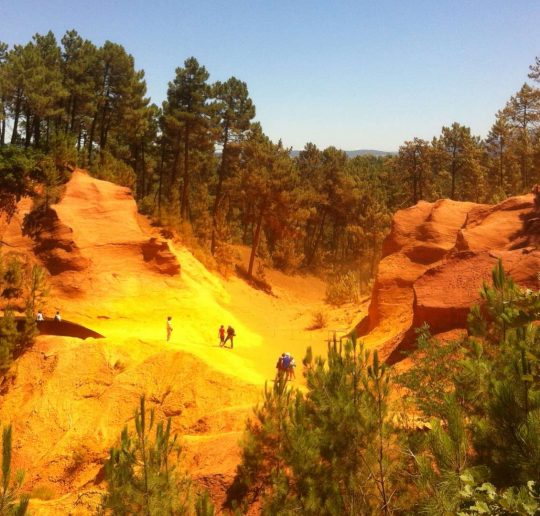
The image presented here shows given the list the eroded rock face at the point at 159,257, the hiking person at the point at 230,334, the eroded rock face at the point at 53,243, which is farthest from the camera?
the eroded rock face at the point at 159,257

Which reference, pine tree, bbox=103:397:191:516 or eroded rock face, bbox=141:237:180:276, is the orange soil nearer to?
eroded rock face, bbox=141:237:180:276

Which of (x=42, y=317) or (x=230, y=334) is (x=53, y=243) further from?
(x=230, y=334)

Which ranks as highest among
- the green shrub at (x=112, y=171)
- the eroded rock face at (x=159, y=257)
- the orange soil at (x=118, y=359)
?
the green shrub at (x=112, y=171)

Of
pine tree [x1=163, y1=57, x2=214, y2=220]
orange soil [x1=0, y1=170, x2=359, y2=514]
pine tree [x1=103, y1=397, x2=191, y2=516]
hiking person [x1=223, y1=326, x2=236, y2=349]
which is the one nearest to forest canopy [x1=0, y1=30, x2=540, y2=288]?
pine tree [x1=163, y1=57, x2=214, y2=220]

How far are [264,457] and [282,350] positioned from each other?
46.6ft

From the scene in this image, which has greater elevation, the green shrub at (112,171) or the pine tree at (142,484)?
the green shrub at (112,171)

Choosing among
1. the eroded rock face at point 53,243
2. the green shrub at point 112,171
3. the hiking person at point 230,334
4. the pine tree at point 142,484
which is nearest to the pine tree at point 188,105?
the green shrub at point 112,171

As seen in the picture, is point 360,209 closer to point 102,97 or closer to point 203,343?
point 102,97

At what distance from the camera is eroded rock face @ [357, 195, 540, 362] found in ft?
50.1

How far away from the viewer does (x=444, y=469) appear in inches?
181

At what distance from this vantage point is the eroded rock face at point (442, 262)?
1528cm

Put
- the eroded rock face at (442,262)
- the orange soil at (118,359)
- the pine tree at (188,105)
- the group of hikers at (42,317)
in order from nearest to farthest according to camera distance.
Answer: the orange soil at (118,359) → the eroded rock face at (442,262) → the group of hikers at (42,317) → the pine tree at (188,105)

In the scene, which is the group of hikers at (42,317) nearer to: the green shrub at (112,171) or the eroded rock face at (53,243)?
the eroded rock face at (53,243)

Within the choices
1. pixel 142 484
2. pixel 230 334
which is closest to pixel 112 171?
pixel 230 334
